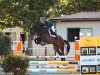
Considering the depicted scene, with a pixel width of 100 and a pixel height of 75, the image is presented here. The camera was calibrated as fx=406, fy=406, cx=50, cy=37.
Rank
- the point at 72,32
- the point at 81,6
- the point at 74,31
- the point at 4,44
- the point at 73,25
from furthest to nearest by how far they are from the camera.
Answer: the point at 81,6
the point at 74,31
the point at 72,32
the point at 73,25
the point at 4,44

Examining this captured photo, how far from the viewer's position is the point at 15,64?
15477 millimetres

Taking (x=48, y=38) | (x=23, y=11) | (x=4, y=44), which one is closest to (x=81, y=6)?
(x=23, y=11)

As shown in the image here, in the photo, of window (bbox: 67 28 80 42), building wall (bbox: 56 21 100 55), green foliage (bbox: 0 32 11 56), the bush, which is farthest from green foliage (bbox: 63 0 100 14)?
the bush

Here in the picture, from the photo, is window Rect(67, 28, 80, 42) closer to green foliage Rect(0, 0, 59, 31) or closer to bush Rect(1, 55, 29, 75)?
green foliage Rect(0, 0, 59, 31)

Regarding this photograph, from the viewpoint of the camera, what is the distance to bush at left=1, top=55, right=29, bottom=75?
1547 centimetres

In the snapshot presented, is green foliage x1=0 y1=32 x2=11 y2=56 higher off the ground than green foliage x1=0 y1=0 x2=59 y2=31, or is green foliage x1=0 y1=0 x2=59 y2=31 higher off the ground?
green foliage x1=0 y1=0 x2=59 y2=31

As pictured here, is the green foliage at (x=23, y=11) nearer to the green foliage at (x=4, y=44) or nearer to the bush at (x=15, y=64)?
the green foliage at (x=4, y=44)

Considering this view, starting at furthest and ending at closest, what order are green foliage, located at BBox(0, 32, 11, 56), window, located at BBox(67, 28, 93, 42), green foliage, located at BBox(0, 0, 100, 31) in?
green foliage, located at BBox(0, 0, 100, 31) < window, located at BBox(67, 28, 93, 42) < green foliage, located at BBox(0, 32, 11, 56)

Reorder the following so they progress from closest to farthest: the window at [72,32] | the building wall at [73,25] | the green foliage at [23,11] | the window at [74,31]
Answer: the building wall at [73,25] < the window at [74,31] < the window at [72,32] < the green foliage at [23,11]

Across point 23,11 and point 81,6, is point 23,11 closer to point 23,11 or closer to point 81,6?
point 23,11

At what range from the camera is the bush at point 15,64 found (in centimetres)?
1547

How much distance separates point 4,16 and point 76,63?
65.1 ft

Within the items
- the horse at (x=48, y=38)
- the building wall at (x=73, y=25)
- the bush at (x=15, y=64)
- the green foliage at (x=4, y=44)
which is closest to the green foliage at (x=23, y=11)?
the building wall at (x=73, y=25)

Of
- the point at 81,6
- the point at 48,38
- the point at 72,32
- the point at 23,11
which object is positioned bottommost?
the point at 48,38
